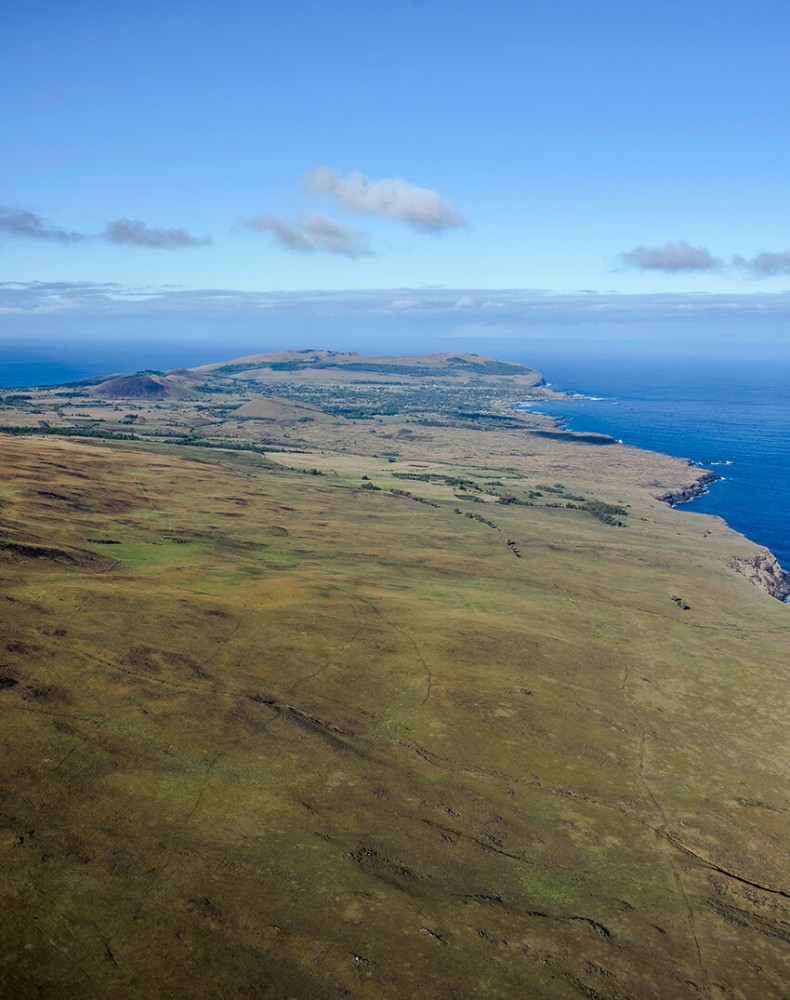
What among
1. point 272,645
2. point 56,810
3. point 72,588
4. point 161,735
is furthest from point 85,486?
point 56,810

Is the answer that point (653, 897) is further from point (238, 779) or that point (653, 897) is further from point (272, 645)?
point (272, 645)

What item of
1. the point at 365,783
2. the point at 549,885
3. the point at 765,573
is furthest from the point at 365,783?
the point at 765,573

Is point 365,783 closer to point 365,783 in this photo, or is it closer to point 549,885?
point 365,783

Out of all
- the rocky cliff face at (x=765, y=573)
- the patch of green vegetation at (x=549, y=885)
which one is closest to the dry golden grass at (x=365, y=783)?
the patch of green vegetation at (x=549, y=885)

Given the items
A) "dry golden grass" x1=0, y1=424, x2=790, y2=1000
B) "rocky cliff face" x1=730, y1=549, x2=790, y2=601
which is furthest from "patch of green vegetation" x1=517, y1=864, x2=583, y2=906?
"rocky cliff face" x1=730, y1=549, x2=790, y2=601

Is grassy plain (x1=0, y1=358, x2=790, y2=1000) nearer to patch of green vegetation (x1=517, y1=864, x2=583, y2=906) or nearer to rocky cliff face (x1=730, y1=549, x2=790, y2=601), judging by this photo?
patch of green vegetation (x1=517, y1=864, x2=583, y2=906)
